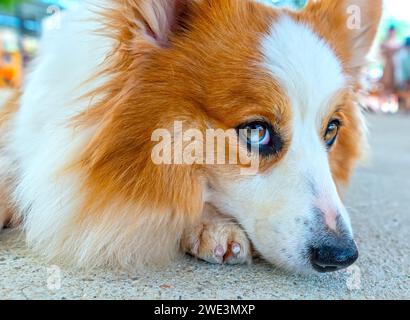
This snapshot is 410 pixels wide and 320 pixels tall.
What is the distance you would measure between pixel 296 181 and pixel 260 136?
19cm

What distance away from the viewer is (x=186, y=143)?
1653 mm

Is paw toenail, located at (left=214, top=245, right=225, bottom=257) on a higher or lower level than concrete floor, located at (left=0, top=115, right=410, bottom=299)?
higher

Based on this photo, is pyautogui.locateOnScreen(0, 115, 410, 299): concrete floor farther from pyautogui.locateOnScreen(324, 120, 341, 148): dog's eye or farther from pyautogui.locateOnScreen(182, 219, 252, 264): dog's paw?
pyautogui.locateOnScreen(324, 120, 341, 148): dog's eye

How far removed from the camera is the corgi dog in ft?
5.39

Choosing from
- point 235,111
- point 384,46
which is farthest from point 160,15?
point 384,46

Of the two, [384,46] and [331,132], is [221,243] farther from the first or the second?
[384,46]

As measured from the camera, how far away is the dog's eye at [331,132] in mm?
1914

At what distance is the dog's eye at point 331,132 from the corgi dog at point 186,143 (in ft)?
0.30

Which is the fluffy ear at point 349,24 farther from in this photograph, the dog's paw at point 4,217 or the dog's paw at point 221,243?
the dog's paw at point 4,217

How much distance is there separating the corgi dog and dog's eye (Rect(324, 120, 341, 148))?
0.30ft

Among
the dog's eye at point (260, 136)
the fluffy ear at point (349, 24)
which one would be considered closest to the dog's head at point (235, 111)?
the dog's eye at point (260, 136)

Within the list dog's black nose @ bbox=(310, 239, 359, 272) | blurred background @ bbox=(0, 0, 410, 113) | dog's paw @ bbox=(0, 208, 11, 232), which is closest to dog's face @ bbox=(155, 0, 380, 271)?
dog's black nose @ bbox=(310, 239, 359, 272)
